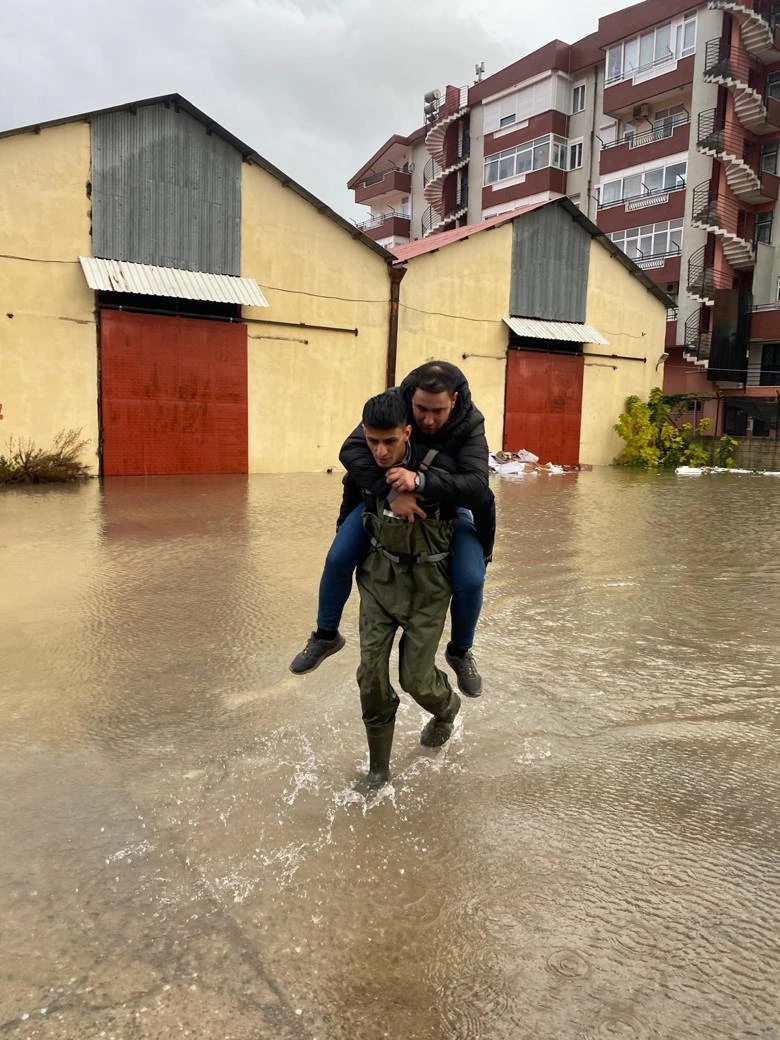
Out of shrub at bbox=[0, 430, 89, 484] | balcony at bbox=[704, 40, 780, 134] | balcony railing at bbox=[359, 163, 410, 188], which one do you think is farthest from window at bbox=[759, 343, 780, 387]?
shrub at bbox=[0, 430, 89, 484]

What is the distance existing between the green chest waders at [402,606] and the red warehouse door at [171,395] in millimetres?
13507

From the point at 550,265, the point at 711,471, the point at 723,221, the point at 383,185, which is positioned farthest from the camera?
the point at 383,185

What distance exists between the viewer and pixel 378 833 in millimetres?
2727

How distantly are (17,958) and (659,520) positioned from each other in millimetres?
9894

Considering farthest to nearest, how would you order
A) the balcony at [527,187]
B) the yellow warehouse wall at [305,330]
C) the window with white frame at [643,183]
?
the balcony at [527,187], the window with white frame at [643,183], the yellow warehouse wall at [305,330]

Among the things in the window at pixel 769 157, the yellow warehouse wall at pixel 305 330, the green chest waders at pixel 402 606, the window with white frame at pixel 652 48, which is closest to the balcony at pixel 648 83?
the window with white frame at pixel 652 48

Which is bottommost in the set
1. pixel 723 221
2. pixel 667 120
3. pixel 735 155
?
pixel 723 221

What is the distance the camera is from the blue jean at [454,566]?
3.07 m

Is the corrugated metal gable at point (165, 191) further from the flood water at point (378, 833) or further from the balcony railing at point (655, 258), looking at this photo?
the balcony railing at point (655, 258)

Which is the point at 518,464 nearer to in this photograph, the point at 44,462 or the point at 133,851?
the point at 44,462

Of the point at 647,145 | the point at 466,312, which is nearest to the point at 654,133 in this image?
the point at 647,145

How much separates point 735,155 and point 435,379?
32.1 meters

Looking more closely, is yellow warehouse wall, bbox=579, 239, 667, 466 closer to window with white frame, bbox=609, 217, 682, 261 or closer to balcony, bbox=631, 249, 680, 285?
balcony, bbox=631, 249, 680, 285

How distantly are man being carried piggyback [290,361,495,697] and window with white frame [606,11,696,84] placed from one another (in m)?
34.2
